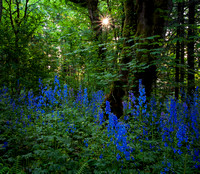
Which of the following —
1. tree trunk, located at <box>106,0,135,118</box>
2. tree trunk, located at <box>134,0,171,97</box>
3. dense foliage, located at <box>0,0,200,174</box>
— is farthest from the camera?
tree trunk, located at <box>106,0,135,118</box>

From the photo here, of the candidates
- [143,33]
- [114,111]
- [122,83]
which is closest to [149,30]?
[143,33]

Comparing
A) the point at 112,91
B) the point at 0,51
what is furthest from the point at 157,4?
the point at 0,51

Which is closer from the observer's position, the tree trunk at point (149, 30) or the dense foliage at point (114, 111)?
the dense foliage at point (114, 111)

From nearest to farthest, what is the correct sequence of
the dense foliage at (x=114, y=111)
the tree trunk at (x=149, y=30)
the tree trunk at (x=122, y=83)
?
the dense foliage at (x=114, y=111) → the tree trunk at (x=149, y=30) → the tree trunk at (x=122, y=83)

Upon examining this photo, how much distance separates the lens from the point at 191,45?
21.0 feet

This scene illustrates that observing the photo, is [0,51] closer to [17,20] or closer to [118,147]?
[17,20]

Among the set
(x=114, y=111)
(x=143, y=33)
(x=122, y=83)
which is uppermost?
(x=143, y=33)

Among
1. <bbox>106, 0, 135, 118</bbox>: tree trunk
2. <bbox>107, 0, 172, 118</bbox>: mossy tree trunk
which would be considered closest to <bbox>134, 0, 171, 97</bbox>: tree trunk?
<bbox>107, 0, 172, 118</bbox>: mossy tree trunk

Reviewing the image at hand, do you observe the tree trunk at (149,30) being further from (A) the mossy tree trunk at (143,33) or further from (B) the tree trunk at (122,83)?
(B) the tree trunk at (122,83)

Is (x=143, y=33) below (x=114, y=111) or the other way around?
the other way around

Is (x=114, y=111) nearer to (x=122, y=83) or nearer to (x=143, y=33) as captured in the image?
(x=122, y=83)

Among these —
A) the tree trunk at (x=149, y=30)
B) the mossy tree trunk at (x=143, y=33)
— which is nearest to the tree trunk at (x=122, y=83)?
the mossy tree trunk at (x=143, y=33)

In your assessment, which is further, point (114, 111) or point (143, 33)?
point (114, 111)

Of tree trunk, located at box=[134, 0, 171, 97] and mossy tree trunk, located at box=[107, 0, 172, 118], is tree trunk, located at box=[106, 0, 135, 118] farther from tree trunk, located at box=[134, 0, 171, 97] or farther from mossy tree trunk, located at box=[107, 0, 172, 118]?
tree trunk, located at box=[134, 0, 171, 97]
